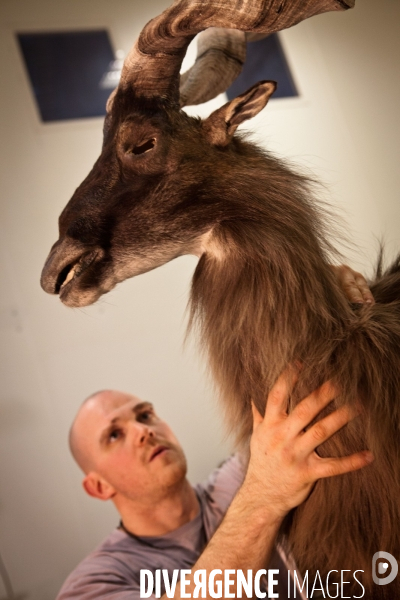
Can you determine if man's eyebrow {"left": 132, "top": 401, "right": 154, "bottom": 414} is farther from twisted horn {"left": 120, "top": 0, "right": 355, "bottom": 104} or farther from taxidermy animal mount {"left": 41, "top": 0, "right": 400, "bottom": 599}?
twisted horn {"left": 120, "top": 0, "right": 355, "bottom": 104}

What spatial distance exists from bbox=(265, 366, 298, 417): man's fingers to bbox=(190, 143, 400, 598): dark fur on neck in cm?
2

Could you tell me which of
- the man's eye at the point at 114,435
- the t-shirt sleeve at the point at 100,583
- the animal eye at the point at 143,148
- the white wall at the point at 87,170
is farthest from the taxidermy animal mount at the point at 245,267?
the white wall at the point at 87,170

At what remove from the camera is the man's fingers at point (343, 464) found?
1166 mm

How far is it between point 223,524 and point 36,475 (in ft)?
2.56

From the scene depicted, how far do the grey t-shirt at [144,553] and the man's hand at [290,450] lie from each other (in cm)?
48

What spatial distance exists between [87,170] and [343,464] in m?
1.47

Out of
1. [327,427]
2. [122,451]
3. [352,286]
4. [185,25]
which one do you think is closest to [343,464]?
[327,427]

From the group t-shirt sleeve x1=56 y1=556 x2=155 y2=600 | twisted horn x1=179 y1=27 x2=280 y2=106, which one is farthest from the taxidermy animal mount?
t-shirt sleeve x1=56 y1=556 x2=155 y2=600

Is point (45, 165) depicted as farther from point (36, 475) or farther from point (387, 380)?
point (387, 380)

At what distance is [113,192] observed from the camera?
1261mm

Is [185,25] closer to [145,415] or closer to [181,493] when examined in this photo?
[145,415]

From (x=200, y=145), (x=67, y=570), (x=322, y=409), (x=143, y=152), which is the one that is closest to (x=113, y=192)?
(x=143, y=152)

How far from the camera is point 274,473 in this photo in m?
1.25

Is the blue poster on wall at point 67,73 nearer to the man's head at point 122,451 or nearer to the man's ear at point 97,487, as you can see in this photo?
the man's head at point 122,451
